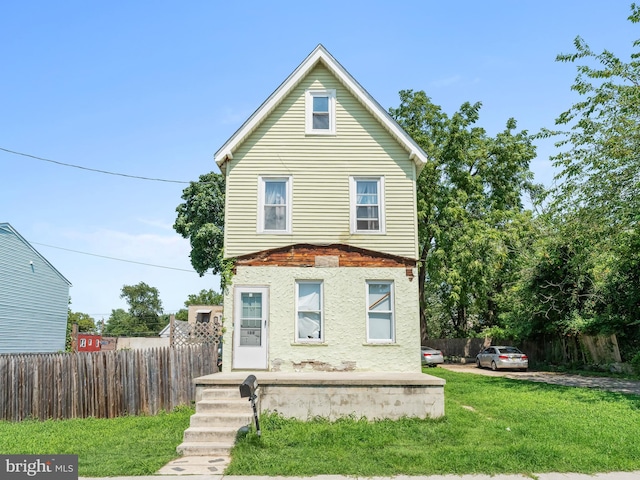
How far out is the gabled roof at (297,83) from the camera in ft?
44.1

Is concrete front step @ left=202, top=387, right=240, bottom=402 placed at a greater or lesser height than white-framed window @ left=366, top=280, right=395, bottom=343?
lesser

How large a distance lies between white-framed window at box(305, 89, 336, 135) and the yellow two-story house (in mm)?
29

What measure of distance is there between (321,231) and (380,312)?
8.81 feet

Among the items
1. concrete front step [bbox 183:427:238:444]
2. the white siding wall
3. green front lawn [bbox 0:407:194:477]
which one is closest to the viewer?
green front lawn [bbox 0:407:194:477]

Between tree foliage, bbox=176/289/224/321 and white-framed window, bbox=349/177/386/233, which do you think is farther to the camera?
tree foliage, bbox=176/289/224/321

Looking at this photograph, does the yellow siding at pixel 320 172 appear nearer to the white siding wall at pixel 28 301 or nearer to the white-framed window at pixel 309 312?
the white-framed window at pixel 309 312

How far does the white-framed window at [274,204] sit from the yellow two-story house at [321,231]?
28 mm

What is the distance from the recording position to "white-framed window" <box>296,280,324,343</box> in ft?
41.3

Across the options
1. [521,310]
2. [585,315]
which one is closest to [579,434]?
[585,315]

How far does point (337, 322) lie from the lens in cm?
1259

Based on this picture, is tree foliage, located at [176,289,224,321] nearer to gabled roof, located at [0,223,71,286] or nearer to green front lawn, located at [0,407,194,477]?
gabled roof, located at [0,223,71,286]

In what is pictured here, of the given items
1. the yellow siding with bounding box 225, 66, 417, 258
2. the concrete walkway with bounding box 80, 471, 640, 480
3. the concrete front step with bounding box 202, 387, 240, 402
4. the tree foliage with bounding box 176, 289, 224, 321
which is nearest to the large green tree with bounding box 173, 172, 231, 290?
the yellow siding with bounding box 225, 66, 417, 258

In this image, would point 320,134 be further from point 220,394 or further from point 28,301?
point 28,301

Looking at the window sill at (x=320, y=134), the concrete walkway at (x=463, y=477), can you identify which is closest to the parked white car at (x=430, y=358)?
the window sill at (x=320, y=134)
